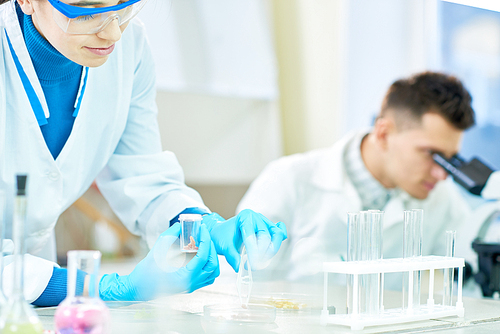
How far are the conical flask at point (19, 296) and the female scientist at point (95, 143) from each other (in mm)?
93

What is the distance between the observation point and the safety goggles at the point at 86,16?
1.06 metres

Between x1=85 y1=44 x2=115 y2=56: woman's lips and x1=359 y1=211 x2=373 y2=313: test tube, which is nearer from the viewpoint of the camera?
x1=359 y1=211 x2=373 y2=313: test tube

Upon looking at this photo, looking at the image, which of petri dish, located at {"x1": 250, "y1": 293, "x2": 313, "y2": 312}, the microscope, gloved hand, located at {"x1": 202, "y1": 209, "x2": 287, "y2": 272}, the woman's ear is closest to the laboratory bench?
petri dish, located at {"x1": 250, "y1": 293, "x2": 313, "y2": 312}

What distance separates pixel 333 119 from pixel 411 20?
0.83m

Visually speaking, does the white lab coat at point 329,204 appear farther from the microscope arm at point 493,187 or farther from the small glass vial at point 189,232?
the small glass vial at point 189,232

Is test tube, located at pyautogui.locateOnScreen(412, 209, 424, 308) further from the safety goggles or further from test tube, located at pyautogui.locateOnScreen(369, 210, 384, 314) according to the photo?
the safety goggles

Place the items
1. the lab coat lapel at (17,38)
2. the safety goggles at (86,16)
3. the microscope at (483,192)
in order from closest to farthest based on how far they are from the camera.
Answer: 1. the safety goggles at (86,16)
2. the lab coat lapel at (17,38)
3. the microscope at (483,192)

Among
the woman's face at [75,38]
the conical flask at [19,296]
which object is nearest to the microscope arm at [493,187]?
the woman's face at [75,38]

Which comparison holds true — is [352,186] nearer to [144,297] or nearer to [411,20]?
[411,20]

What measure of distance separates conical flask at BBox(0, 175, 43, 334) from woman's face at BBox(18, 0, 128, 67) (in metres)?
0.49

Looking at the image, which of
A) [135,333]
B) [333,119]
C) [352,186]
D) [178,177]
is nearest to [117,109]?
[178,177]

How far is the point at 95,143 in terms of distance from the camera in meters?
1.57

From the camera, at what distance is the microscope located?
5.95 ft

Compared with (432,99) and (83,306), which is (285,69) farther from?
(83,306)
